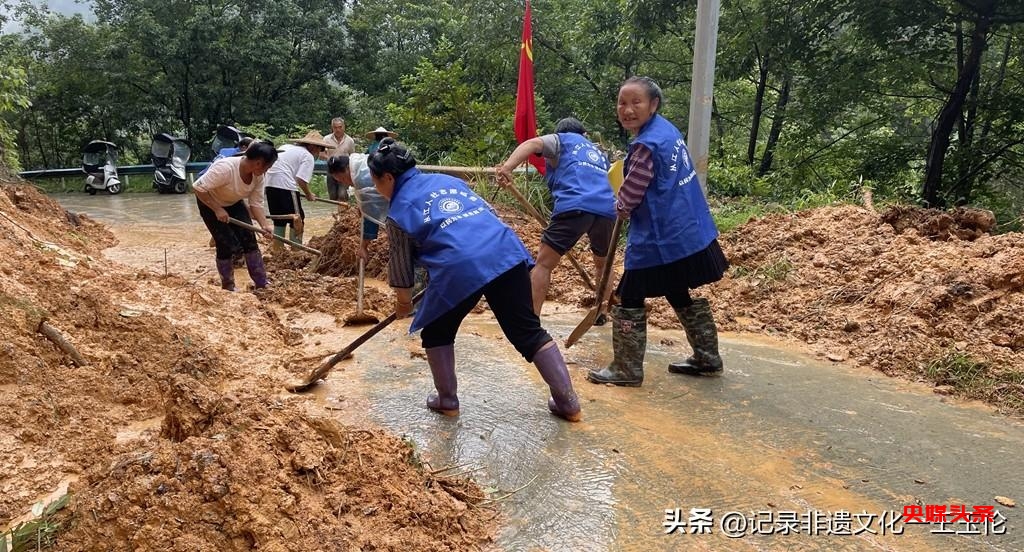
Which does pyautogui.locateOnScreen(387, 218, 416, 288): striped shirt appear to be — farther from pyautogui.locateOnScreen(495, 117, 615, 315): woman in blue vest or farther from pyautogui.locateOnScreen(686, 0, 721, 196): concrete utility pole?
pyautogui.locateOnScreen(686, 0, 721, 196): concrete utility pole

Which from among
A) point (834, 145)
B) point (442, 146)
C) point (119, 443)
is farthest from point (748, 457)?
point (442, 146)

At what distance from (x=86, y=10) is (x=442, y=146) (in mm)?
12260

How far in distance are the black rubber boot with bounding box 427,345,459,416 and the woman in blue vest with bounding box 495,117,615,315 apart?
3.88 ft

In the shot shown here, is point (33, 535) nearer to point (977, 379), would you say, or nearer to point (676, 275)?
point (676, 275)

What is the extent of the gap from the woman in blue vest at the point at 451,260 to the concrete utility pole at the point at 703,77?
13.0 ft

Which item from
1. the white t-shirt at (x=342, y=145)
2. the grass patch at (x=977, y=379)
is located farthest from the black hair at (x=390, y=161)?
the white t-shirt at (x=342, y=145)

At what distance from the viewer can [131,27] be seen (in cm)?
1717

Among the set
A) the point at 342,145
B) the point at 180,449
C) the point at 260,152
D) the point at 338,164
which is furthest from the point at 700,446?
the point at 342,145

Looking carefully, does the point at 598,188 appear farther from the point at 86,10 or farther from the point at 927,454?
the point at 86,10

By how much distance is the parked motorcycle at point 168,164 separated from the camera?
48.9 feet

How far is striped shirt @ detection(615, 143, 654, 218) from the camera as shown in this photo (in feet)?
11.5

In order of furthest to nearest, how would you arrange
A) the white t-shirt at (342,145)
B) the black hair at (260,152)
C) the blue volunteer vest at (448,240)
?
the white t-shirt at (342,145)
the black hair at (260,152)
the blue volunteer vest at (448,240)

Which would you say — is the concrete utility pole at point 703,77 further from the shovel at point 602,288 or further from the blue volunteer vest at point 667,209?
the blue volunteer vest at point 667,209

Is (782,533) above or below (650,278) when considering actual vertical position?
below
